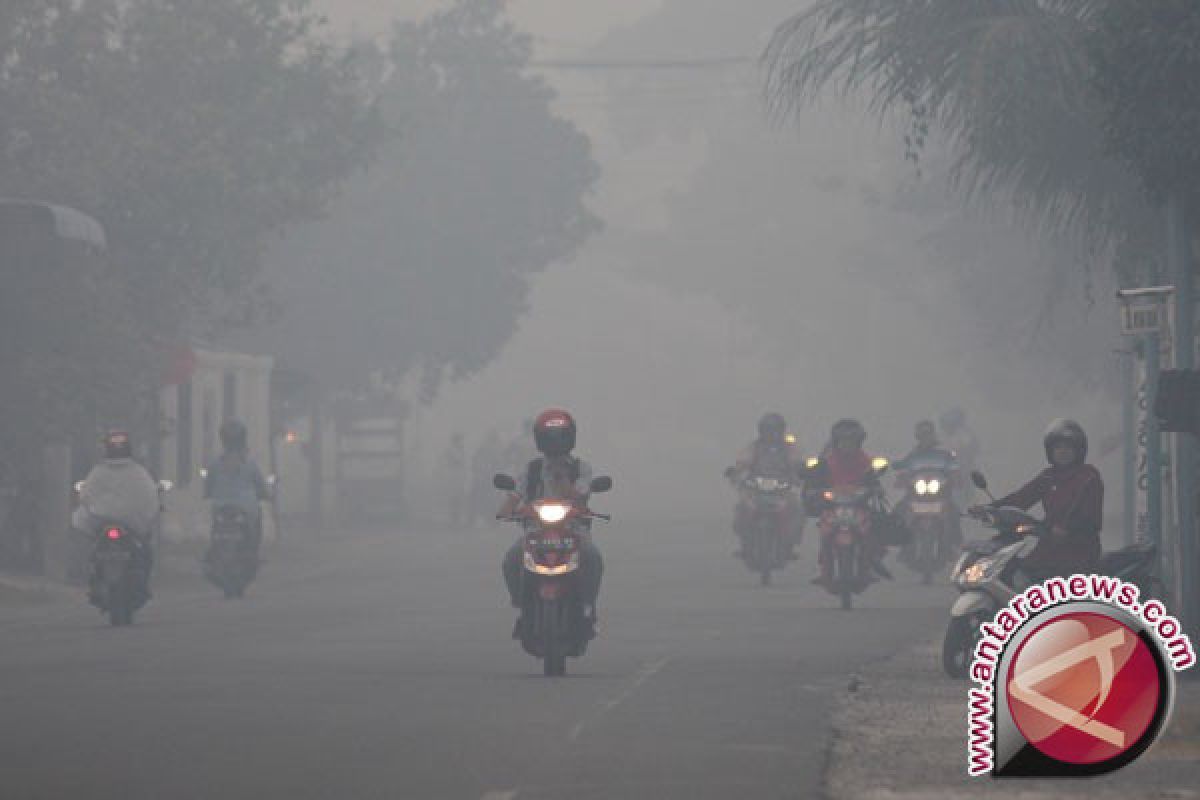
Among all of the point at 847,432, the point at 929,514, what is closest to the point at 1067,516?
the point at 847,432

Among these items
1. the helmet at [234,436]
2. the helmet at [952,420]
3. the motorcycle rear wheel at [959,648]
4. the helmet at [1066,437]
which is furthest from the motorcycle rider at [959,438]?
the motorcycle rear wheel at [959,648]

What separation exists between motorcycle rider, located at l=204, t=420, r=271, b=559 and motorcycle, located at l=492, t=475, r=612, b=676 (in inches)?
482

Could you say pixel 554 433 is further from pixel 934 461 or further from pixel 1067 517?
pixel 934 461

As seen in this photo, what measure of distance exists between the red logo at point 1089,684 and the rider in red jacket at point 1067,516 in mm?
7560

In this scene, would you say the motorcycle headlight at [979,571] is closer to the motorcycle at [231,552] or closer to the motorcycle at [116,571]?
the motorcycle at [116,571]

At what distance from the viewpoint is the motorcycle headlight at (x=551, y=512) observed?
19172 mm

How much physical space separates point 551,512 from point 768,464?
48.6ft

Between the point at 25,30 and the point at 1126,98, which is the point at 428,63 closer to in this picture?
the point at 25,30

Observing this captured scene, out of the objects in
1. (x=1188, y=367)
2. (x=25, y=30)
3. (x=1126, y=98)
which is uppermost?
(x=25, y=30)

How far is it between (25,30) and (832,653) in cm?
2261

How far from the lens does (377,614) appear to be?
2788 centimetres

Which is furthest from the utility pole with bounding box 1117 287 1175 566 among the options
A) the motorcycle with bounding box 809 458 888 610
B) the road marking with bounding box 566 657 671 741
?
the motorcycle with bounding box 809 458 888 610

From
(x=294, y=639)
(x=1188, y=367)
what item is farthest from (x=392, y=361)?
(x=1188, y=367)

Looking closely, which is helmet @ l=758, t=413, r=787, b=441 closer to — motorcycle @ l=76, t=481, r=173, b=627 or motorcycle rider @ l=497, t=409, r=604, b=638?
motorcycle @ l=76, t=481, r=173, b=627
